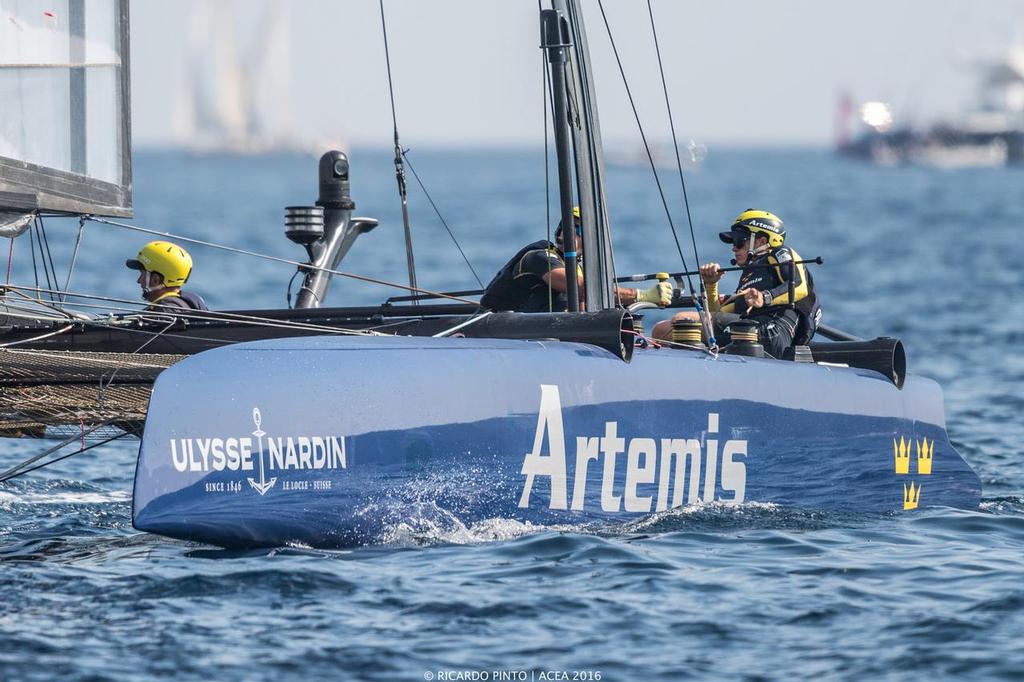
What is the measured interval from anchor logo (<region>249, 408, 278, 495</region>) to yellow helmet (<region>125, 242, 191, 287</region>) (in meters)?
2.64

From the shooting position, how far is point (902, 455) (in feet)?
28.9

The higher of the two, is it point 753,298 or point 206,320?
point 753,298

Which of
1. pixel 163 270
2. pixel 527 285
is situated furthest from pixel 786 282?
pixel 163 270

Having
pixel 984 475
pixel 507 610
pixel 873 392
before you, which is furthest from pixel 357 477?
pixel 984 475

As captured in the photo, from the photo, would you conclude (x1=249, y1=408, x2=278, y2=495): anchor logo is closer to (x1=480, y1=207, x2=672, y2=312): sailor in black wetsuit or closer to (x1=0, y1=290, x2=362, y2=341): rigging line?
(x1=0, y1=290, x2=362, y2=341): rigging line

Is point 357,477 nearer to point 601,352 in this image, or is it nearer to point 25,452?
point 601,352

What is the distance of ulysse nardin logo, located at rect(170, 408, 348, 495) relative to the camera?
20.8ft

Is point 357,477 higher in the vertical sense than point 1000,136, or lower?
lower

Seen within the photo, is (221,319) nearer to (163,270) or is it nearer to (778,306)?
(163,270)

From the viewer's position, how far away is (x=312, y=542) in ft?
22.2

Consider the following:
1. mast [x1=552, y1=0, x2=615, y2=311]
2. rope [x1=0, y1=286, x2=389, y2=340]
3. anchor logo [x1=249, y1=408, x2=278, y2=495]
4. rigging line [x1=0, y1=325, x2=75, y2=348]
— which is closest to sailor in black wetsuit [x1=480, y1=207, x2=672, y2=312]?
mast [x1=552, y1=0, x2=615, y2=311]

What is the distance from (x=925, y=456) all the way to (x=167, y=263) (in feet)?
12.9

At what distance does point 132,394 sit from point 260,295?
45.6 ft

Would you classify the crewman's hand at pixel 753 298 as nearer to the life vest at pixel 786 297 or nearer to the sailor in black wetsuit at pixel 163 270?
the life vest at pixel 786 297
